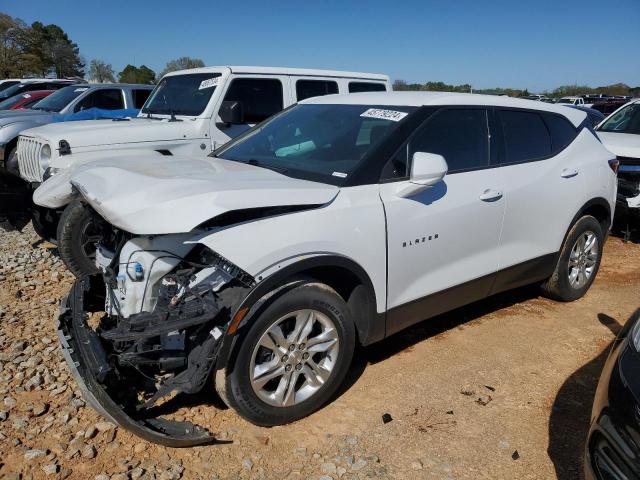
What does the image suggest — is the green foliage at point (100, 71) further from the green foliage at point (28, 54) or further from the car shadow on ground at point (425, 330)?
the car shadow on ground at point (425, 330)

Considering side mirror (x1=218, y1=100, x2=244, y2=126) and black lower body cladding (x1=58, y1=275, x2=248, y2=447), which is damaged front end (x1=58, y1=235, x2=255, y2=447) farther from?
side mirror (x1=218, y1=100, x2=244, y2=126)

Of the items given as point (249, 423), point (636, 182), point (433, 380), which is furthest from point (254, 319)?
point (636, 182)

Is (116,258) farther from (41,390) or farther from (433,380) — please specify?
(433,380)

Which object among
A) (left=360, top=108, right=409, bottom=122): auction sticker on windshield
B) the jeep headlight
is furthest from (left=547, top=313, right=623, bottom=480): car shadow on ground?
the jeep headlight

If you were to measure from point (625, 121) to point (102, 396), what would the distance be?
339 inches

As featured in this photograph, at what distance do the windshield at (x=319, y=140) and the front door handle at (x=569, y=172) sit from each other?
1621 mm

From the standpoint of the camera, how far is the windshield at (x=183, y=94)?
664cm

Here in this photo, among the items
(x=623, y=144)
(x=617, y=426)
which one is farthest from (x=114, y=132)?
(x=623, y=144)

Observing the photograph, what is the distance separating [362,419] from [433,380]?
67 cm

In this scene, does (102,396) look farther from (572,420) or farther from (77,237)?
(572,420)

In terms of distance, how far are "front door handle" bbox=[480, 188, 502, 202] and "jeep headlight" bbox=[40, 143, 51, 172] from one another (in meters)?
4.52

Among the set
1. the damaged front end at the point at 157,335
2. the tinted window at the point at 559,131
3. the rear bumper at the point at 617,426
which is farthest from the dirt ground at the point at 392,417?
the tinted window at the point at 559,131

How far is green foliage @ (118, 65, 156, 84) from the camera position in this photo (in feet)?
166

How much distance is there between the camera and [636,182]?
266 inches
